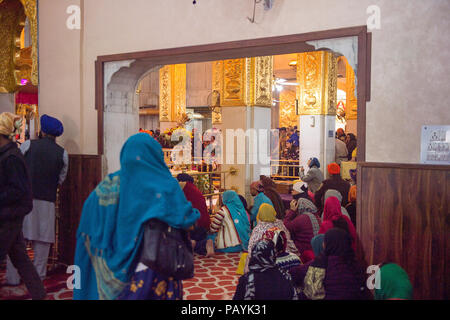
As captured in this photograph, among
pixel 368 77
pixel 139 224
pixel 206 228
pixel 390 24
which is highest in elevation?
pixel 390 24

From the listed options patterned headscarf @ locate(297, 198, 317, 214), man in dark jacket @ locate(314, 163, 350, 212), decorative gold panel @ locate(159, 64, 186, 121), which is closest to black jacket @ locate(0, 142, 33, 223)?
patterned headscarf @ locate(297, 198, 317, 214)

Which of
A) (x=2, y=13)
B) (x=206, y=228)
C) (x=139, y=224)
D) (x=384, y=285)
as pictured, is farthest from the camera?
(x=2, y=13)

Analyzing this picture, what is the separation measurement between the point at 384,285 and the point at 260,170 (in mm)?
5137

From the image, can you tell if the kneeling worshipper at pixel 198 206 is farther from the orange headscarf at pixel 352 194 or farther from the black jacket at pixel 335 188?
the orange headscarf at pixel 352 194

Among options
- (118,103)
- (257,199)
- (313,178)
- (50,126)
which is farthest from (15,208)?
(313,178)

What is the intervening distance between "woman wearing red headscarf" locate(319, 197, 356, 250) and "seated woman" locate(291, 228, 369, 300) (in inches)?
29.8

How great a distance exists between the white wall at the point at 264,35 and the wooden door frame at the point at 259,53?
50 millimetres

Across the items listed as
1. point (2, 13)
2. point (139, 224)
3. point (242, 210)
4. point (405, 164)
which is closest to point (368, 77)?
point (405, 164)

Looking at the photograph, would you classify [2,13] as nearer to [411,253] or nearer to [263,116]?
[263,116]

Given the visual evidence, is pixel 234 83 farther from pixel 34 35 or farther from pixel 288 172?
pixel 34 35

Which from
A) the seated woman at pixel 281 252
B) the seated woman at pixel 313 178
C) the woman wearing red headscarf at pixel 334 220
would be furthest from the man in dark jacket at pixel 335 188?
the seated woman at pixel 281 252

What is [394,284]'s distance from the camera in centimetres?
250

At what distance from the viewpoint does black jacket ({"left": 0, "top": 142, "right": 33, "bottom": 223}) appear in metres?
2.97

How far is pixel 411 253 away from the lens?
2.95 m
